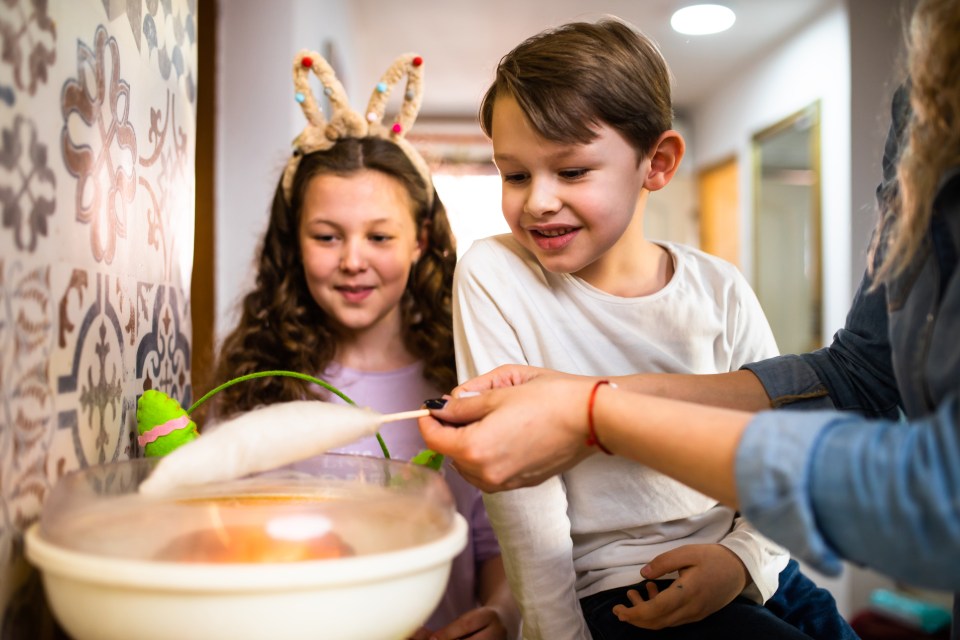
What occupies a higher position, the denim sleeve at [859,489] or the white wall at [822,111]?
the white wall at [822,111]

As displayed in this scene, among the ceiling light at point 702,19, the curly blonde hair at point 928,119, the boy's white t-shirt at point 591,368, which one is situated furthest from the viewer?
the ceiling light at point 702,19

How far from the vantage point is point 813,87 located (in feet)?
13.6

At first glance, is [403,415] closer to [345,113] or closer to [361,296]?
[361,296]

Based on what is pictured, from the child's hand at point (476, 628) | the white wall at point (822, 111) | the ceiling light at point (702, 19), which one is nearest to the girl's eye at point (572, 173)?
the child's hand at point (476, 628)

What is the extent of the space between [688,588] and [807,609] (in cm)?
29

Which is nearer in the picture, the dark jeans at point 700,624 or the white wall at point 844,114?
the dark jeans at point 700,624

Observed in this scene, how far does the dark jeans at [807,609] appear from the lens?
3.80 feet

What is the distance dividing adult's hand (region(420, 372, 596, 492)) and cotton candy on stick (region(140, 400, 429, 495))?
0.10 metres

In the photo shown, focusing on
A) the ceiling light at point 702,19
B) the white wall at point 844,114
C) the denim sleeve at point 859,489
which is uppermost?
the ceiling light at point 702,19

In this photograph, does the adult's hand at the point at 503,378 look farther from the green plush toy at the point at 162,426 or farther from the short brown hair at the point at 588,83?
the short brown hair at the point at 588,83

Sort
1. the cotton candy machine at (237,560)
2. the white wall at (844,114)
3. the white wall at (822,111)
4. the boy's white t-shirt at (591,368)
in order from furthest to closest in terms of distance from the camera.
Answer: the white wall at (822,111)
the white wall at (844,114)
the boy's white t-shirt at (591,368)
the cotton candy machine at (237,560)

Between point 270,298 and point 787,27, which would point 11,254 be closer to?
point 270,298


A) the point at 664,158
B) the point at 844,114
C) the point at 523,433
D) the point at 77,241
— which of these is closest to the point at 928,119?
the point at 523,433

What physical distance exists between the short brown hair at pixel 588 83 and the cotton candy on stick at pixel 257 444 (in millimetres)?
535
